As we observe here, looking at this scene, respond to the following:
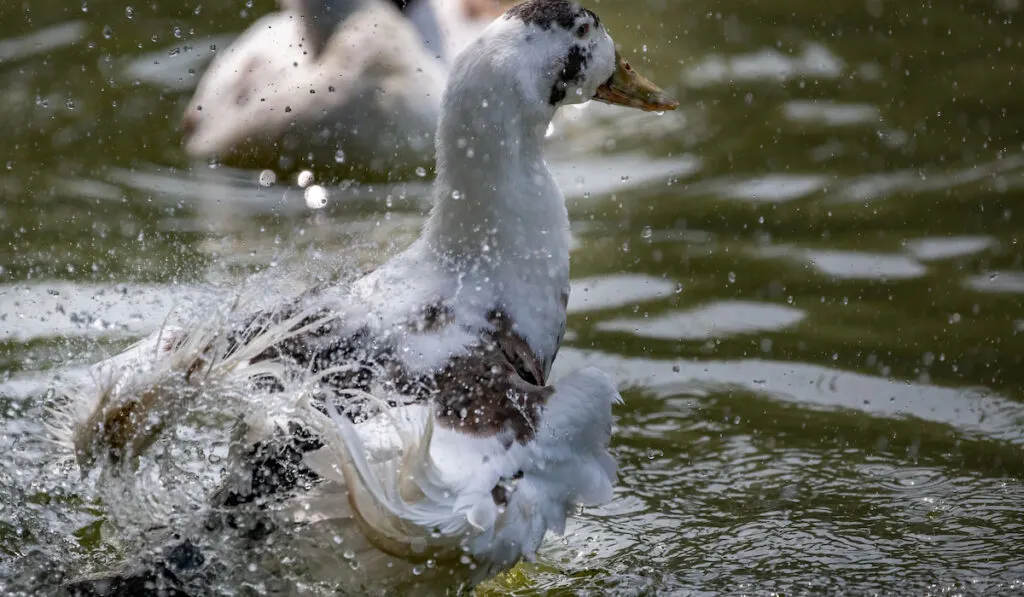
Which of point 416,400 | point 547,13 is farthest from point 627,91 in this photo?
point 416,400

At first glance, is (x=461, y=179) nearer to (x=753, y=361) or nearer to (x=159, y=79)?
(x=753, y=361)

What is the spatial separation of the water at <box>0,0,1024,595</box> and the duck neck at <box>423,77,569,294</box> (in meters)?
0.44

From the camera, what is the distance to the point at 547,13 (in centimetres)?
419

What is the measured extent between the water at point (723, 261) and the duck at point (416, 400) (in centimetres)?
47

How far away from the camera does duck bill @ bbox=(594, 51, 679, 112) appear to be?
466 centimetres

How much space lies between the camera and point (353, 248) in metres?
5.47

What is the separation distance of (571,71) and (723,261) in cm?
184

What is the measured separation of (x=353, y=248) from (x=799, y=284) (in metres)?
1.72

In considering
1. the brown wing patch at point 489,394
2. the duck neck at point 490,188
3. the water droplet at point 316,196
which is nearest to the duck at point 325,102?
the water droplet at point 316,196

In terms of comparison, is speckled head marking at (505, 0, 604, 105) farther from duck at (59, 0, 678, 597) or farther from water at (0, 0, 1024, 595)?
water at (0, 0, 1024, 595)

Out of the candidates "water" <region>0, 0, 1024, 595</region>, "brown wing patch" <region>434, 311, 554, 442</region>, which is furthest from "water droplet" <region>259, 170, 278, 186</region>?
"brown wing patch" <region>434, 311, 554, 442</region>

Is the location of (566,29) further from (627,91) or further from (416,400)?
(416,400)

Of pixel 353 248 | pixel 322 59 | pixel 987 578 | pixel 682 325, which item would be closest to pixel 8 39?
pixel 322 59

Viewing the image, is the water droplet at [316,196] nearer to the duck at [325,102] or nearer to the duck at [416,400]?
the duck at [325,102]
